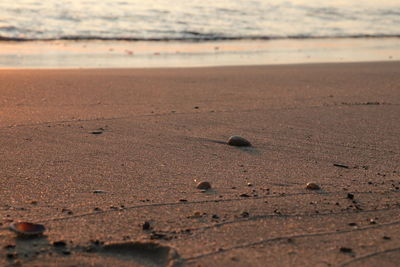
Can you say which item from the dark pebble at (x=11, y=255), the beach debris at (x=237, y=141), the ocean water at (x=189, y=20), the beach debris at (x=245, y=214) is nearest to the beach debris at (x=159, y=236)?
the beach debris at (x=245, y=214)

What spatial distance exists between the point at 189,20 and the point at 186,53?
6601mm

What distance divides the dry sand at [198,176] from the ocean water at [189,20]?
9797mm

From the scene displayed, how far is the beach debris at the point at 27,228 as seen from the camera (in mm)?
2477

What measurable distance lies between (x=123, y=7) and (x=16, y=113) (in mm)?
16286

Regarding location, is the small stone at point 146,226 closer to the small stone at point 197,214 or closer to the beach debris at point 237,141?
the small stone at point 197,214

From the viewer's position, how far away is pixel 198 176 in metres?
3.50

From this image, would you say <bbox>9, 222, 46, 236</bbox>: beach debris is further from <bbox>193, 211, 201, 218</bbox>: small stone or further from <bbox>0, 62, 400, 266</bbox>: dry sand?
<bbox>193, 211, 201, 218</bbox>: small stone

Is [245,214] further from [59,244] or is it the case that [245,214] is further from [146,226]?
[59,244]

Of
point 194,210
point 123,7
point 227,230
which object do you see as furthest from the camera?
point 123,7

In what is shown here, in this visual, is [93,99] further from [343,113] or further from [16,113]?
[343,113]

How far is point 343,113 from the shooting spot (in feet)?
18.2

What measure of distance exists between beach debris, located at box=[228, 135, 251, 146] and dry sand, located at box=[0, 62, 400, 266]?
0.08 meters

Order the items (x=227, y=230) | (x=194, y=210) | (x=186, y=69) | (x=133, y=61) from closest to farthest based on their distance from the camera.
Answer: (x=227, y=230)
(x=194, y=210)
(x=186, y=69)
(x=133, y=61)

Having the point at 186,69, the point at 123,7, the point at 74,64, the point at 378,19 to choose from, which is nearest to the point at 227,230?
the point at 186,69
